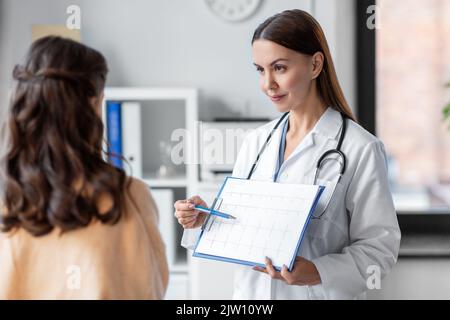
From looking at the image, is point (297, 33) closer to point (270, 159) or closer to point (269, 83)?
point (269, 83)

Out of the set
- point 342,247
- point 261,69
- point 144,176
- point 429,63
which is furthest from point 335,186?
point 429,63

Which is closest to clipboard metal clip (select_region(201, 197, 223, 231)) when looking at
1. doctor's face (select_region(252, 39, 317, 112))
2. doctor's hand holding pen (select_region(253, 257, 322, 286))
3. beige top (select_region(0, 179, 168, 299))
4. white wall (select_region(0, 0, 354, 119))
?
doctor's hand holding pen (select_region(253, 257, 322, 286))

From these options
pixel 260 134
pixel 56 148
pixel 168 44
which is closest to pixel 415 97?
pixel 168 44

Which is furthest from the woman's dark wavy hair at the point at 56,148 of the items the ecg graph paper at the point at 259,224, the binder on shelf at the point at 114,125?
the binder on shelf at the point at 114,125

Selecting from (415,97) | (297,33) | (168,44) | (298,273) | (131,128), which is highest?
(168,44)

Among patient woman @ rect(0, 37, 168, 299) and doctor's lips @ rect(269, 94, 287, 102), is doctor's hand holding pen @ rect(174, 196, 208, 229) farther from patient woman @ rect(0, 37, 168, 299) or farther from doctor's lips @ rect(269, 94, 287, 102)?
patient woman @ rect(0, 37, 168, 299)

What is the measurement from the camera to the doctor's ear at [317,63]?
3.77 feet

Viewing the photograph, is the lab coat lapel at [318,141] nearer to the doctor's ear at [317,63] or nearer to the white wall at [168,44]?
the doctor's ear at [317,63]

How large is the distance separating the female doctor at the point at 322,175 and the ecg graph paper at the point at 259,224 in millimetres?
57

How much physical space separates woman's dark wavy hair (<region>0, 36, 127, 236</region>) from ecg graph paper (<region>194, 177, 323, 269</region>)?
1.16 feet

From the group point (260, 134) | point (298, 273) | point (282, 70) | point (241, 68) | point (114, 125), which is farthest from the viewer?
point (241, 68)

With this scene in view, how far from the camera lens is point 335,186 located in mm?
1115

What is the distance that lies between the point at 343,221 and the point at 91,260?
58 centimetres

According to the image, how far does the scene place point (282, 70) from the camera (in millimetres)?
1144
